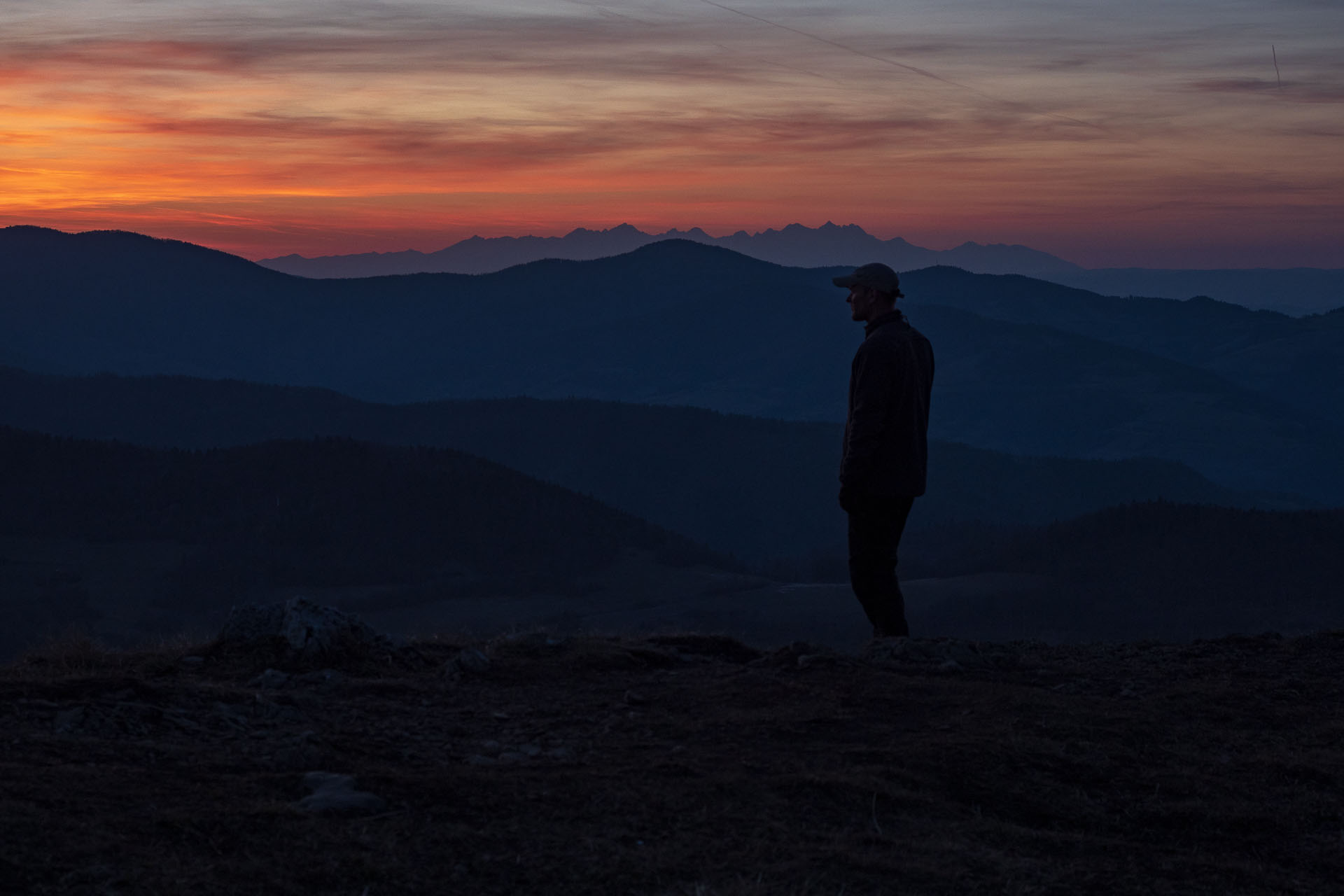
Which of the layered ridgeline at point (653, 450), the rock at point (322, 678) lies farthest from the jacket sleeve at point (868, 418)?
the layered ridgeline at point (653, 450)

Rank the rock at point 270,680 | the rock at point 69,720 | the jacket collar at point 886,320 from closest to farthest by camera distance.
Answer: the rock at point 69,720, the rock at point 270,680, the jacket collar at point 886,320

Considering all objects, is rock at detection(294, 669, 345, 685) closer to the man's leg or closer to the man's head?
the man's leg

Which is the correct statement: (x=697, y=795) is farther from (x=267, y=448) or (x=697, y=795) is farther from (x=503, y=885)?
(x=267, y=448)

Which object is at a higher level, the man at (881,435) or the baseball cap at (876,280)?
the baseball cap at (876,280)

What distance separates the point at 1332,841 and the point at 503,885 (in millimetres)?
3060

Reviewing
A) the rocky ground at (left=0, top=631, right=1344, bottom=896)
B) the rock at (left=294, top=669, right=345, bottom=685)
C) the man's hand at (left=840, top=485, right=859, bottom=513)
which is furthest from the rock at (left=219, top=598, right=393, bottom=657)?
the man's hand at (left=840, top=485, right=859, bottom=513)

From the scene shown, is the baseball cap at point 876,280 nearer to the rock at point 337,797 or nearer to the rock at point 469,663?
the rock at point 469,663

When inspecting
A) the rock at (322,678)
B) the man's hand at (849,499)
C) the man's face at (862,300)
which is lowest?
the rock at (322,678)

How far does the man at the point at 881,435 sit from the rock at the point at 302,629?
2.92m

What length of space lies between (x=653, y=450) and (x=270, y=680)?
14751 centimetres

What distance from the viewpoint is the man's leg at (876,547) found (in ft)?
25.1

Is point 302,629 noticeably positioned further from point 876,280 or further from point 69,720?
point 876,280

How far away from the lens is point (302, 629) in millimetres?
6934

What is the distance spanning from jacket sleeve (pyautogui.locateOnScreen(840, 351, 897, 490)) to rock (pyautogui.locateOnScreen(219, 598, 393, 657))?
294cm
